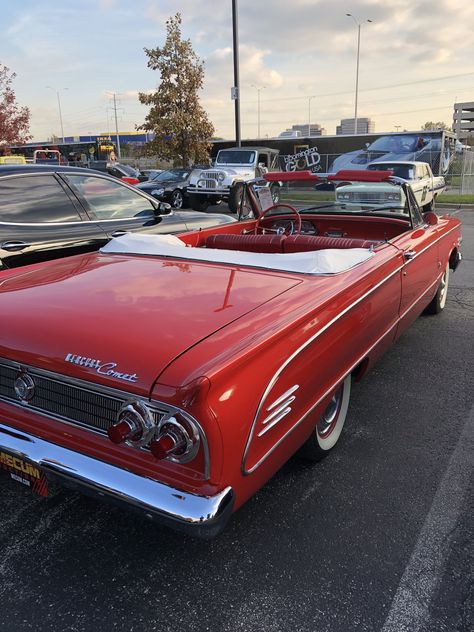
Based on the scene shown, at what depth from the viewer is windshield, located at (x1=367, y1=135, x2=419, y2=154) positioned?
20500 mm

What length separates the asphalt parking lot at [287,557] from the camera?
1885mm

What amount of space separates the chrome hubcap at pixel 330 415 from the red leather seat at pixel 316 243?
1.07 m

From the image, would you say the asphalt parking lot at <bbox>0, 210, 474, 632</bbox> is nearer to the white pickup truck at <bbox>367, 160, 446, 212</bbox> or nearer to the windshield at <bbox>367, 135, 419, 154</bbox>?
the white pickup truck at <bbox>367, 160, 446, 212</bbox>

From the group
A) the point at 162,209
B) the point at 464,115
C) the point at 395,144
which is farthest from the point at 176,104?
the point at 464,115

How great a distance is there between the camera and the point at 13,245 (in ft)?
12.6

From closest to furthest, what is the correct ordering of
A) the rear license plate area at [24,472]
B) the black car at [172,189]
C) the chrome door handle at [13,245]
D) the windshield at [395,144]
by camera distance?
the rear license plate area at [24,472], the chrome door handle at [13,245], the black car at [172,189], the windshield at [395,144]

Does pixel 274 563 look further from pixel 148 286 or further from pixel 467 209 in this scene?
pixel 467 209

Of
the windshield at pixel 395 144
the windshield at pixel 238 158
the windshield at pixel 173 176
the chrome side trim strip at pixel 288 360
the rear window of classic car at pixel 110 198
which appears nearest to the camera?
the chrome side trim strip at pixel 288 360

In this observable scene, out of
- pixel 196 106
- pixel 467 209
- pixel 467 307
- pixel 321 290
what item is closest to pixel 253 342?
pixel 321 290

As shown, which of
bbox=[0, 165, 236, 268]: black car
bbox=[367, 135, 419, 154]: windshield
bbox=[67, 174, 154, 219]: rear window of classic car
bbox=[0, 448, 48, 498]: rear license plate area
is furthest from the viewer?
bbox=[367, 135, 419, 154]: windshield

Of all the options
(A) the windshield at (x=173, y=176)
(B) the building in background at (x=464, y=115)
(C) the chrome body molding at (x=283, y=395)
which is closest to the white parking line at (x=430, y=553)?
(C) the chrome body molding at (x=283, y=395)

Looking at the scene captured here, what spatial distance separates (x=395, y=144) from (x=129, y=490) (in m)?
21.7

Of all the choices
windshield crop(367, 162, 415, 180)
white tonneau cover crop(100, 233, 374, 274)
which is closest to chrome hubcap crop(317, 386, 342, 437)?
Result: white tonneau cover crop(100, 233, 374, 274)

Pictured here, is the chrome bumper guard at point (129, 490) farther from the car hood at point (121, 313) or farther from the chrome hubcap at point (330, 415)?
the chrome hubcap at point (330, 415)
